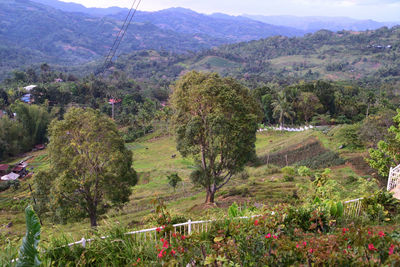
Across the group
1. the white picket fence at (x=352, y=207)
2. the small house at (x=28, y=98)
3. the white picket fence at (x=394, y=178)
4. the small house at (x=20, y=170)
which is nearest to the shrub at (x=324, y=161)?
the white picket fence at (x=394, y=178)

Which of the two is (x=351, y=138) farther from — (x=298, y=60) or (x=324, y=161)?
(x=298, y=60)

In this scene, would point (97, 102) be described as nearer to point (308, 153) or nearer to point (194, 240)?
point (308, 153)

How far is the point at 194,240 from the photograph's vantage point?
14.9 feet

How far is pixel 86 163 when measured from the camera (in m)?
12.2

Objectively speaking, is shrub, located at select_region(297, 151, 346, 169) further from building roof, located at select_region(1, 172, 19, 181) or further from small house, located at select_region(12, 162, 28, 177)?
small house, located at select_region(12, 162, 28, 177)

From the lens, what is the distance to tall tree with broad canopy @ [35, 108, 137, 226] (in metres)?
11.9

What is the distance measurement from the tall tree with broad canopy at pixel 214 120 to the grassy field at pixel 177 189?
2.21 metres

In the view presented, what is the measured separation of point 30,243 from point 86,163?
9.01 meters

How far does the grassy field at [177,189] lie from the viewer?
12.9 m

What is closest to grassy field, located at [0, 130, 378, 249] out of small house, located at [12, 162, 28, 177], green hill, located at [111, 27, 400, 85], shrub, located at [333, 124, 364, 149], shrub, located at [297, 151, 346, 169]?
shrub, located at [333, 124, 364, 149]

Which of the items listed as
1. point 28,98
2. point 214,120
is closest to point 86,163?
point 214,120

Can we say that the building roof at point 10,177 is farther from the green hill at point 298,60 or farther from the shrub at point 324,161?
the green hill at point 298,60

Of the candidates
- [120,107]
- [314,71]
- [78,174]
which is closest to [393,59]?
[314,71]

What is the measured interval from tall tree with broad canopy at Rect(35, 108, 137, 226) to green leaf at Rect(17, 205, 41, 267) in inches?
334
